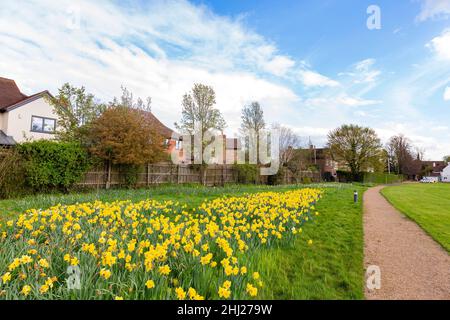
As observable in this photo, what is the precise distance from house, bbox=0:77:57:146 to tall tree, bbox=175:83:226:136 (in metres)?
10.4

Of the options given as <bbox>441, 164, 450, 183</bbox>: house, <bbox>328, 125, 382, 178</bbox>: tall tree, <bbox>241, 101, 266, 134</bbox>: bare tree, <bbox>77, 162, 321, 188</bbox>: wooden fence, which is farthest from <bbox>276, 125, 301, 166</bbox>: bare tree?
<bbox>441, 164, 450, 183</bbox>: house

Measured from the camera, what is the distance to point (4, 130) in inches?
746

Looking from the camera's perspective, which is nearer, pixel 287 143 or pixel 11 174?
pixel 11 174

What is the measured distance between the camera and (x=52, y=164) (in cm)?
1066

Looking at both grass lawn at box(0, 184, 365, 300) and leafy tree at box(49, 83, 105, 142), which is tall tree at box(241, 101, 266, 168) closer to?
leafy tree at box(49, 83, 105, 142)

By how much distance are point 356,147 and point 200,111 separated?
2750 centimetres

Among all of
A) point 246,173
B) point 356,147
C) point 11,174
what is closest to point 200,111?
point 246,173

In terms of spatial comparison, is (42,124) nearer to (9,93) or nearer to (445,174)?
(9,93)

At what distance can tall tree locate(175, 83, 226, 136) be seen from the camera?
20.0 metres

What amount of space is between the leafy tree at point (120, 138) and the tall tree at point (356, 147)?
3240cm

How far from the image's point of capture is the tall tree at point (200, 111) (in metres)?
20.0
